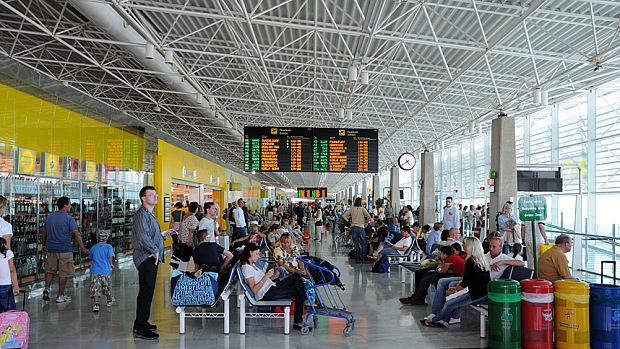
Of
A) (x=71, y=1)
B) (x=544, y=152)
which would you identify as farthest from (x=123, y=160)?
(x=544, y=152)

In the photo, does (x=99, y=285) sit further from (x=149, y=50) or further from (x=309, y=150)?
(x=309, y=150)

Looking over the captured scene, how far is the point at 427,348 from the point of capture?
227 inches

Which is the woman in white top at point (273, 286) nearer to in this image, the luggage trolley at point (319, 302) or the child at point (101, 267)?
the luggage trolley at point (319, 302)

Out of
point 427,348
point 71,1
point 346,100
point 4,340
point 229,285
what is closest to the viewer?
point 4,340

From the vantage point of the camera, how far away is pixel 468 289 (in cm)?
652

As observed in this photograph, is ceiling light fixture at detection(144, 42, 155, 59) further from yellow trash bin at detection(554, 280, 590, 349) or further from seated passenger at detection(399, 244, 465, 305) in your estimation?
yellow trash bin at detection(554, 280, 590, 349)

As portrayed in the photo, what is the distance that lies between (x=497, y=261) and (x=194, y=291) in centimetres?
385

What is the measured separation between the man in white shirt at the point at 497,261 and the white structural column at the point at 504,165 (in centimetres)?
755

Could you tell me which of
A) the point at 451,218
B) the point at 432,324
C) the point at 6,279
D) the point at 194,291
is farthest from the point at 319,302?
the point at 451,218

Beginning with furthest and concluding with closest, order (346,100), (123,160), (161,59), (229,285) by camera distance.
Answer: (346,100)
(123,160)
(161,59)
(229,285)

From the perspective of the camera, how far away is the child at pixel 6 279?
550cm

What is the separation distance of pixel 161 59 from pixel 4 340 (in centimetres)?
879

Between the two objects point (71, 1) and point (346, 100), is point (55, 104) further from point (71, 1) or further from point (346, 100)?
point (346, 100)

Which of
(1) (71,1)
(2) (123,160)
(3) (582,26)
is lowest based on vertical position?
(2) (123,160)
